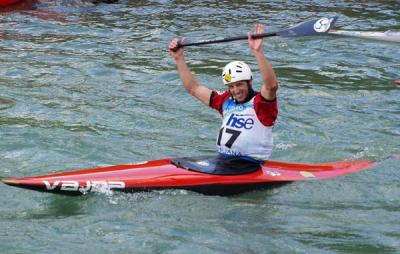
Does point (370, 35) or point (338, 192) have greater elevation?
point (370, 35)

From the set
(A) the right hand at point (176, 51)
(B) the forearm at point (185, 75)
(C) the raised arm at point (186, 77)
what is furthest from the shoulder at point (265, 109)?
(A) the right hand at point (176, 51)

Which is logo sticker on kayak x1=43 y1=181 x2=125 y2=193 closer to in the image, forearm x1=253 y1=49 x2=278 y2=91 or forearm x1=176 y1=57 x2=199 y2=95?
forearm x1=176 y1=57 x2=199 y2=95

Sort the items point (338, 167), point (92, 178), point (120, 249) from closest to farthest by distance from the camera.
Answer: point (120, 249) < point (92, 178) < point (338, 167)

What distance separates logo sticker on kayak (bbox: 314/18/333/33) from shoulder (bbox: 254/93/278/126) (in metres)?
0.92

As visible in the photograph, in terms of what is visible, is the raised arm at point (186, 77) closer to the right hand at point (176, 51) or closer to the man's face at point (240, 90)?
the right hand at point (176, 51)

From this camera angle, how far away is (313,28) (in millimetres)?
7625

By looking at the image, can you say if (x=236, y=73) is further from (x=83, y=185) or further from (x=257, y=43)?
(x=83, y=185)

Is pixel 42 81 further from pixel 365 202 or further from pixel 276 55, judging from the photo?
pixel 365 202

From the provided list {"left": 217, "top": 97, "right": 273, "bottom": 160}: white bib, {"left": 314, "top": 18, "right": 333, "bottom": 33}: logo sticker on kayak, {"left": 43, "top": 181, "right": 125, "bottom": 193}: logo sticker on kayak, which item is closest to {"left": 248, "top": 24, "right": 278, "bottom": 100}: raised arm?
{"left": 217, "top": 97, "right": 273, "bottom": 160}: white bib

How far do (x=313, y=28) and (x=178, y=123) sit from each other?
2.91m

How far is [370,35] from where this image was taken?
309 inches

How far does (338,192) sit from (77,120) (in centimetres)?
394

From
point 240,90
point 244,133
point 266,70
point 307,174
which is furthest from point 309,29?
point 307,174

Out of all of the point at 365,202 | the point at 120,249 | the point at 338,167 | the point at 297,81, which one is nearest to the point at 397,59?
the point at 297,81
